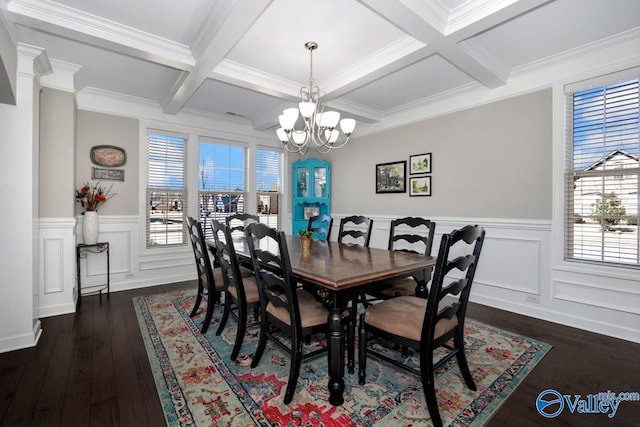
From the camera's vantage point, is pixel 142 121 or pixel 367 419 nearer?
pixel 367 419

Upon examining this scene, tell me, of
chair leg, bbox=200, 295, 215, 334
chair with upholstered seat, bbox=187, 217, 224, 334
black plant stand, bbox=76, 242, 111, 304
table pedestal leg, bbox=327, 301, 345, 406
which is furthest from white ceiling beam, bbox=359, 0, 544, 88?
black plant stand, bbox=76, 242, 111, 304

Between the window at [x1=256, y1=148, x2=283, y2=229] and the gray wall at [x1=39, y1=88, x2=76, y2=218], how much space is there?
2.62 meters

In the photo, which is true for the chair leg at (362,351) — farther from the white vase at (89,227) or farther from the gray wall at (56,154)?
the white vase at (89,227)

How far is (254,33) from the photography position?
2580 mm

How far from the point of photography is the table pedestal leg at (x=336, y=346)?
1.71 m

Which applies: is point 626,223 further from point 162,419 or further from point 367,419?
point 162,419

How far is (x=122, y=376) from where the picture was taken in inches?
80.1

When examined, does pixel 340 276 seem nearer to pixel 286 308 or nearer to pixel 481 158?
pixel 286 308

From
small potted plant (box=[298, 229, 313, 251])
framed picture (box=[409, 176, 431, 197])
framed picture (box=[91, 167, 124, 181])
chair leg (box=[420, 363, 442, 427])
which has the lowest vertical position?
chair leg (box=[420, 363, 442, 427])

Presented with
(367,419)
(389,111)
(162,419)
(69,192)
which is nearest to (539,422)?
(367,419)

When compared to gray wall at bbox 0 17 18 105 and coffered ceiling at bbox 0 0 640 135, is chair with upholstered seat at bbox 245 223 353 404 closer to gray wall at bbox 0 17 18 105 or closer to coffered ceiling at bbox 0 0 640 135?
coffered ceiling at bbox 0 0 640 135

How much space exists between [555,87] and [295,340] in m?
3.43

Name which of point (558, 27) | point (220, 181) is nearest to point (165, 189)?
point (220, 181)

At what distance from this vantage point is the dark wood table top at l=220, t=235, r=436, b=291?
170cm
